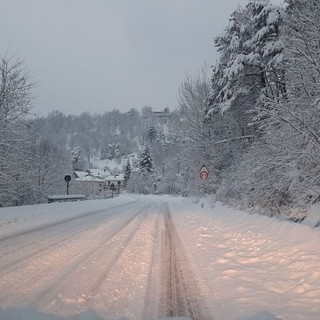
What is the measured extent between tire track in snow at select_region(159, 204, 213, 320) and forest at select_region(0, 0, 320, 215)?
13.5ft

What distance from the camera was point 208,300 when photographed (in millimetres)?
5539

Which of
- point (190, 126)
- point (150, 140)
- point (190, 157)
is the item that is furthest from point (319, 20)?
point (150, 140)

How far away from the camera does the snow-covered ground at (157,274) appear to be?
16.3 ft

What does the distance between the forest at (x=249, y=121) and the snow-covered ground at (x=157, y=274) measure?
226 centimetres

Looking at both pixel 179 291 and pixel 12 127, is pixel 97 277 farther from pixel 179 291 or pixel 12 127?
pixel 12 127

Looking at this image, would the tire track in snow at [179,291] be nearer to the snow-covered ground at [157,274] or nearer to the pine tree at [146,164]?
the snow-covered ground at [157,274]

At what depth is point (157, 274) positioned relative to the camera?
22.9 ft

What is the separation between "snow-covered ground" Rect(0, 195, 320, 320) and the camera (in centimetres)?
496

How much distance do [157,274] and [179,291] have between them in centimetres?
106

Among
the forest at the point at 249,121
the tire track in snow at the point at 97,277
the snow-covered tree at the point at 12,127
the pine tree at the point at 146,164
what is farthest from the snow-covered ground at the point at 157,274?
the pine tree at the point at 146,164

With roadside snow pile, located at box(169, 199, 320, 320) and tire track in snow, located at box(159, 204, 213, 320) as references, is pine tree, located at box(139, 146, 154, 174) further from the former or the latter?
tire track in snow, located at box(159, 204, 213, 320)

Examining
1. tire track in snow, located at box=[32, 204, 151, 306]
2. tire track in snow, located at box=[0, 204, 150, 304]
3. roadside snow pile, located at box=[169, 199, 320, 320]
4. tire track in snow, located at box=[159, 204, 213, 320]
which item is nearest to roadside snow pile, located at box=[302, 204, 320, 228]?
roadside snow pile, located at box=[169, 199, 320, 320]

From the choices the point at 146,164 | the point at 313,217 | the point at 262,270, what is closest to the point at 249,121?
the point at 313,217

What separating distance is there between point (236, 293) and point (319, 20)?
28.0 ft
